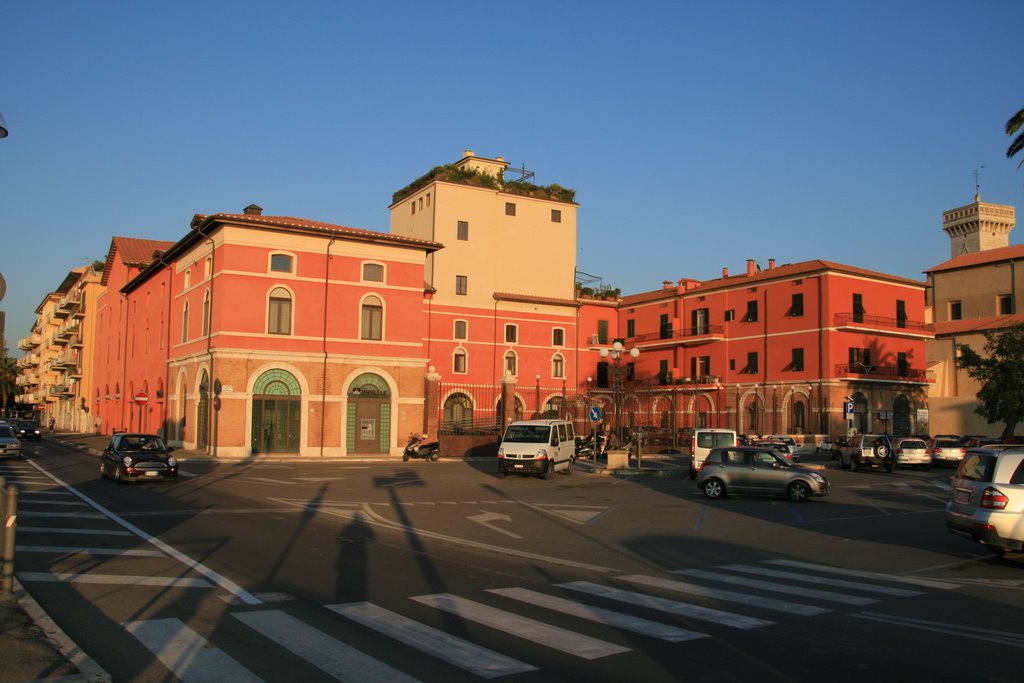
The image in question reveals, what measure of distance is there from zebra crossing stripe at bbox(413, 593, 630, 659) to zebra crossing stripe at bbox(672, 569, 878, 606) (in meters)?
3.92

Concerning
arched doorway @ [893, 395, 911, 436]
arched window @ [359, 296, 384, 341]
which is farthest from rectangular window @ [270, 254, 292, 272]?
arched doorway @ [893, 395, 911, 436]

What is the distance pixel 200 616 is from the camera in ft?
28.2

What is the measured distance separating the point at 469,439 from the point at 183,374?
1631cm

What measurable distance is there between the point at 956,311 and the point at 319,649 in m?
77.9

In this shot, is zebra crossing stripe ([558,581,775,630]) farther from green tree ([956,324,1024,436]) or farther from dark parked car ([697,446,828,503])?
green tree ([956,324,1024,436])

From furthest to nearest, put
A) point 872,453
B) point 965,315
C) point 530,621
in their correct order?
point 965,315 → point 872,453 → point 530,621

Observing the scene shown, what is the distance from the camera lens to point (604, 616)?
8.94 metres

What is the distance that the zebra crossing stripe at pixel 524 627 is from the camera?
7.50 meters

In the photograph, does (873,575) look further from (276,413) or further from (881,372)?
(881,372)

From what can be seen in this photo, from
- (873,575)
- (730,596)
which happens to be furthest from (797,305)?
(730,596)

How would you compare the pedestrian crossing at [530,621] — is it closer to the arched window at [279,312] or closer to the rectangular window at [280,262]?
the arched window at [279,312]

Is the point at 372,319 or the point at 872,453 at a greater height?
the point at 372,319

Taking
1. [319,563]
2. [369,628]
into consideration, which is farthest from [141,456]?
[369,628]

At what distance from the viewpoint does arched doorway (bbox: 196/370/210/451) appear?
42.1 metres
